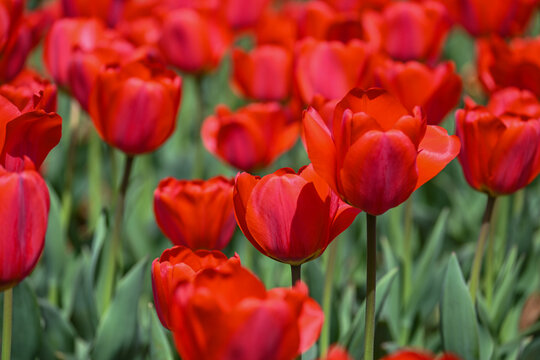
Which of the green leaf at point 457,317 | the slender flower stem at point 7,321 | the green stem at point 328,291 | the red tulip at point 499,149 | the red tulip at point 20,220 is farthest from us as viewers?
the green stem at point 328,291

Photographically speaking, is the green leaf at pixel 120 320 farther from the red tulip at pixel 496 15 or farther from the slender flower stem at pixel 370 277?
the red tulip at pixel 496 15

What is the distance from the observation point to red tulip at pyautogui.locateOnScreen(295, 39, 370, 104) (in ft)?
5.06

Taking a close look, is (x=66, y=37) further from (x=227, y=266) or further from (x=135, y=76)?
(x=227, y=266)

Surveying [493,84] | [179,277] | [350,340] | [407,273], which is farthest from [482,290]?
[179,277]

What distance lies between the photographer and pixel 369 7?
236 centimetres

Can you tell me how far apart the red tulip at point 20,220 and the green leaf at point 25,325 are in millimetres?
407

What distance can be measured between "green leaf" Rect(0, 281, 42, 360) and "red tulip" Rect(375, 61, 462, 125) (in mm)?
738

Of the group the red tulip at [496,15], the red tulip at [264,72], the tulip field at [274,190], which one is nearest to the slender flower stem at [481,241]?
the tulip field at [274,190]

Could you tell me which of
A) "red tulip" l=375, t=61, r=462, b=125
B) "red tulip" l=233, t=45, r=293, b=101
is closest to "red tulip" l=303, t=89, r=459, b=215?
"red tulip" l=375, t=61, r=462, b=125

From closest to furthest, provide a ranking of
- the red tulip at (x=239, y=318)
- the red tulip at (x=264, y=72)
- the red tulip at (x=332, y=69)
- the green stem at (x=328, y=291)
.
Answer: the red tulip at (x=239, y=318)
the green stem at (x=328, y=291)
the red tulip at (x=332, y=69)
the red tulip at (x=264, y=72)

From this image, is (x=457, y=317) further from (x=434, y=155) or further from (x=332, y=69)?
(x=332, y=69)

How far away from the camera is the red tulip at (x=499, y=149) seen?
3.57 ft

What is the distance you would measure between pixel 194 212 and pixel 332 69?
541mm

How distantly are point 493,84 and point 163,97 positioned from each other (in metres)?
0.75
